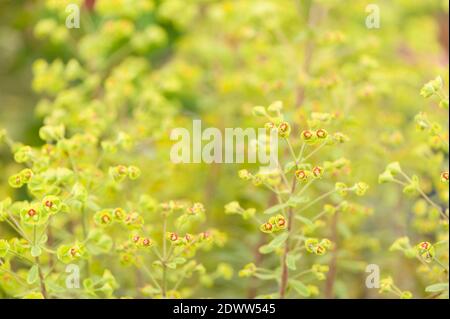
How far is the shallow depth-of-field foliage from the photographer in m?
0.82

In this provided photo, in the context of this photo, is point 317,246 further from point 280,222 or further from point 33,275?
point 33,275

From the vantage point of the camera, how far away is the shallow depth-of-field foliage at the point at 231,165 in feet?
2.68

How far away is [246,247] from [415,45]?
21.8 inches

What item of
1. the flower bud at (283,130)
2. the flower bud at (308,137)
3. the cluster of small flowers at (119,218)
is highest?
the flower bud at (283,130)

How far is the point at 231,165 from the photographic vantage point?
1296mm

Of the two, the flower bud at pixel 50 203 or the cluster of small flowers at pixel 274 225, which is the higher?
the flower bud at pixel 50 203

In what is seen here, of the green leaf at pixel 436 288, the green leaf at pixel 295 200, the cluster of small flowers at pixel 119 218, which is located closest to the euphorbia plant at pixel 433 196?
the green leaf at pixel 436 288

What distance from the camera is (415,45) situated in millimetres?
1407

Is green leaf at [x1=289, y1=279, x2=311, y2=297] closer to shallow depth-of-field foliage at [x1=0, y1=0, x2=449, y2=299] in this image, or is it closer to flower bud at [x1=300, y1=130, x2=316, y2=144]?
shallow depth-of-field foliage at [x1=0, y1=0, x2=449, y2=299]

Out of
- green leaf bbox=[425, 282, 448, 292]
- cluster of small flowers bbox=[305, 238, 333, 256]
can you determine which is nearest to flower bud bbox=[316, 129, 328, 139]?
cluster of small flowers bbox=[305, 238, 333, 256]

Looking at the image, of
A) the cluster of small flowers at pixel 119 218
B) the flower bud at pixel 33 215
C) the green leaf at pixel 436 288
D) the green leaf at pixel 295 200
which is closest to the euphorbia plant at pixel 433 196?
the green leaf at pixel 436 288

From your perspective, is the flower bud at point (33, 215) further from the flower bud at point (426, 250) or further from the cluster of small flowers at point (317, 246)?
the flower bud at point (426, 250)
